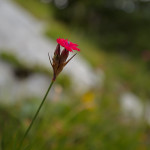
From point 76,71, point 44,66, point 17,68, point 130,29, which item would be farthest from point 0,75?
point 130,29

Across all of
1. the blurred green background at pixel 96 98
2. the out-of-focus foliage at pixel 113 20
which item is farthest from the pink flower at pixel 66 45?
the out-of-focus foliage at pixel 113 20

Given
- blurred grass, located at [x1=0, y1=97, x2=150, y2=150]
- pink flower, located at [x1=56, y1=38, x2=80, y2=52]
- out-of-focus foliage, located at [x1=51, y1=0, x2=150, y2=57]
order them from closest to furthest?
pink flower, located at [x1=56, y1=38, x2=80, y2=52], blurred grass, located at [x1=0, y1=97, x2=150, y2=150], out-of-focus foliage, located at [x1=51, y1=0, x2=150, y2=57]

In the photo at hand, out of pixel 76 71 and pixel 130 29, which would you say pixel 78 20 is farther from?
pixel 76 71

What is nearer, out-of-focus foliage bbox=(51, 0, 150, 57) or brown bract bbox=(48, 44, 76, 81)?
brown bract bbox=(48, 44, 76, 81)

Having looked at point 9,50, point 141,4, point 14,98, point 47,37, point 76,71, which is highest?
point 141,4

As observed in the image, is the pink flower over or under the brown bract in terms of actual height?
over

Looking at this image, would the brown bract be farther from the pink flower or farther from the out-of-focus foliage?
the out-of-focus foliage

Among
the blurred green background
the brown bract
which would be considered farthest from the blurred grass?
the brown bract
